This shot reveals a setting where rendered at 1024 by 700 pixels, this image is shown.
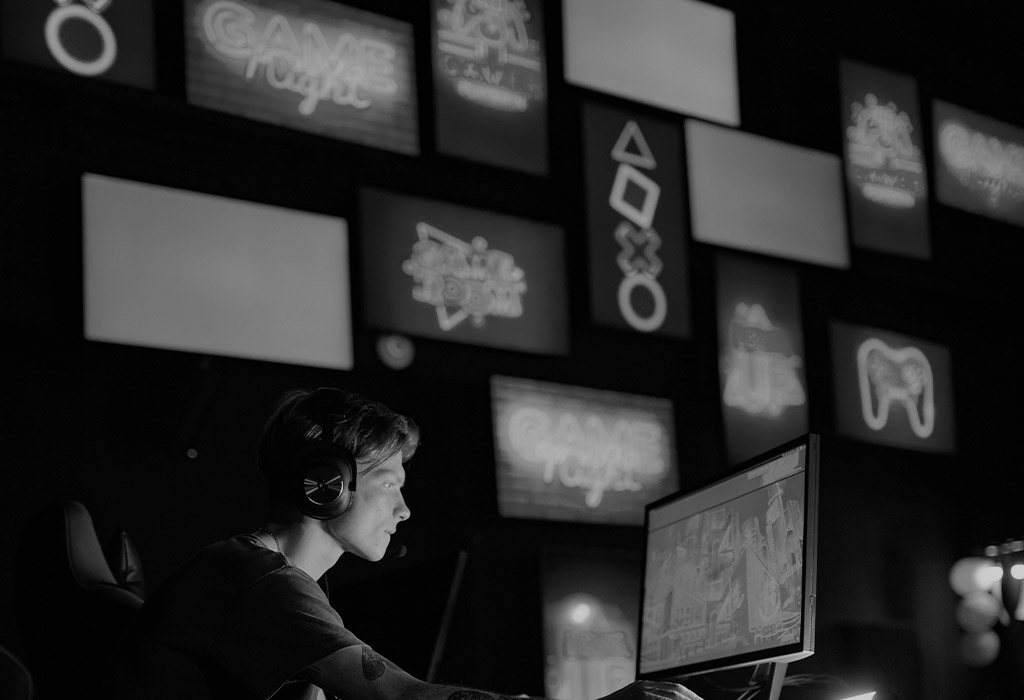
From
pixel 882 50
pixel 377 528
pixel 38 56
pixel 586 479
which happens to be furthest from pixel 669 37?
pixel 377 528

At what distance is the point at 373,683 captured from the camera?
1.41 m

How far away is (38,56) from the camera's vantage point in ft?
11.3

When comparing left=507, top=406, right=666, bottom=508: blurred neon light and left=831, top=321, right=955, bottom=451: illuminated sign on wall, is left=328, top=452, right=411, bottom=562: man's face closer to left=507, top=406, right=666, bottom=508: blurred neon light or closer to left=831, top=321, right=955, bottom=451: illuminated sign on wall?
left=507, top=406, right=666, bottom=508: blurred neon light

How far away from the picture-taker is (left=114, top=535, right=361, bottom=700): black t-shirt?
4.68 feet

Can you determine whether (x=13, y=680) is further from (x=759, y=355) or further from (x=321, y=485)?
(x=759, y=355)

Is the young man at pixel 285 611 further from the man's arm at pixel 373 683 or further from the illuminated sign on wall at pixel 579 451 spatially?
the illuminated sign on wall at pixel 579 451

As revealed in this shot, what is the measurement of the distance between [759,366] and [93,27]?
2.52 metres

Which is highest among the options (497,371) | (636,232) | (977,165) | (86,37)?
(977,165)

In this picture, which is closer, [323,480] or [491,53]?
[323,480]

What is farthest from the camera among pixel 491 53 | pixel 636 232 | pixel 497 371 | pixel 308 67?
pixel 636 232

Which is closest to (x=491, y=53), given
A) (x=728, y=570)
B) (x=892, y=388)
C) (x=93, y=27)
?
(x=93, y=27)

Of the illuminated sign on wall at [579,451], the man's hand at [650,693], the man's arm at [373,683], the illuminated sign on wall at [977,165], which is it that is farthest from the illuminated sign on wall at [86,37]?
the illuminated sign on wall at [977,165]

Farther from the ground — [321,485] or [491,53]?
[491,53]

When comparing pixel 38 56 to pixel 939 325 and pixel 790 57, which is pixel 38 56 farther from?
pixel 939 325
